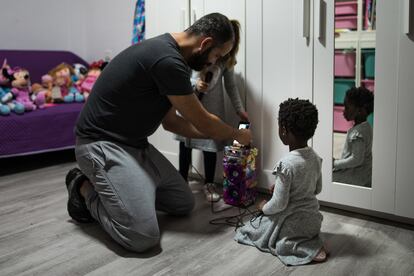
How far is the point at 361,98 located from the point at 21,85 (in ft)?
7.78

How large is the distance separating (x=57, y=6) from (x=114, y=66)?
2345 millimetres

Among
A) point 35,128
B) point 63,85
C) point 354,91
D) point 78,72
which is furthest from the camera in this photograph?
point 78,72

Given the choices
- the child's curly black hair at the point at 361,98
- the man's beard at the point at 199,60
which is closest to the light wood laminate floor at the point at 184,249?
the child's curly black hair at the point at 361,98

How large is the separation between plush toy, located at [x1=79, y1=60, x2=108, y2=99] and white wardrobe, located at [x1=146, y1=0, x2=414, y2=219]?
3.93 feet

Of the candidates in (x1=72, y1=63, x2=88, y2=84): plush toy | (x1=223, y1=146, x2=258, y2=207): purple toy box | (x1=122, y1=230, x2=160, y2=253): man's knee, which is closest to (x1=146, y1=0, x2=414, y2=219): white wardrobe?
(x1=223, y1=146, x2=258, y2=207): purple toy box

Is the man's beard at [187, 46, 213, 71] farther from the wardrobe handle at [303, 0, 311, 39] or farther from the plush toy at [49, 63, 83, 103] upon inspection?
the plush toy at [49, 63, 83, 103]

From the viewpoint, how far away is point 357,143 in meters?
1.91

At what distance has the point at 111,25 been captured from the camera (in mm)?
3748

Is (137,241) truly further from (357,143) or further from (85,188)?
(357,143)

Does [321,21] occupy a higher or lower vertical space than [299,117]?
higher

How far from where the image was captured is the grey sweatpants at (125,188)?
5.33 ft

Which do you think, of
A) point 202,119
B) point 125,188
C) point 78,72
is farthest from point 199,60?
point 78,72

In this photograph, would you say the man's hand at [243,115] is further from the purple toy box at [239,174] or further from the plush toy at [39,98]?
the plush toy at [39,98]

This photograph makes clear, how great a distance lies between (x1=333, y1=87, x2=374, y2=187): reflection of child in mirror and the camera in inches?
73.0
